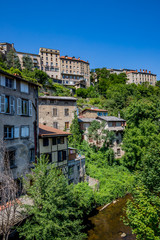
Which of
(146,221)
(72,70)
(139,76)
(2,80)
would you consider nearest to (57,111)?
(2,80)

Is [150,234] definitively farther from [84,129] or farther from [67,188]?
[84,129]

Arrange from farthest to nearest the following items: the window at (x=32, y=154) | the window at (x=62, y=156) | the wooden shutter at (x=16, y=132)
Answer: the window at (x=62, y=156)
the window at (x=32, y=154)
the wooden shutter at (x=16, y=132)

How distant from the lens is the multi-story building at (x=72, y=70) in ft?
267

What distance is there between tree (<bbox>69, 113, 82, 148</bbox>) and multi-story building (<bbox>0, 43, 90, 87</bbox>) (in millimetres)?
46398

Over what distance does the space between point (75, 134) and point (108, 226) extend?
18397 millimetres

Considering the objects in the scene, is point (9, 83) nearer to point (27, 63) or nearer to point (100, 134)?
point (100, 134)

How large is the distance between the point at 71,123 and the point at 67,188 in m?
21.9

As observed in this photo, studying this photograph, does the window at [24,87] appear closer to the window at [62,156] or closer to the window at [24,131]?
the window at [24,131]

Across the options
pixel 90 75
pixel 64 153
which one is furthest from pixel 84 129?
pixel 90 75

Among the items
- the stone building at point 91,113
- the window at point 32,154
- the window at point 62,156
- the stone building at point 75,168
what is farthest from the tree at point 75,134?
the window at point 32,154

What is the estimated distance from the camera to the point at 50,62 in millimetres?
80562

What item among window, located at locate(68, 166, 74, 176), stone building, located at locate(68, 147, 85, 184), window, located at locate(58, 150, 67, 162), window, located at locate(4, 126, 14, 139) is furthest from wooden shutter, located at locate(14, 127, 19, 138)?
window, located at locate(68, 166, 74, 176)

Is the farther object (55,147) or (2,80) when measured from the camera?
(55,147)

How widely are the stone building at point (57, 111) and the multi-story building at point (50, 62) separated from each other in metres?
47.5
